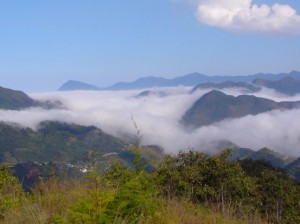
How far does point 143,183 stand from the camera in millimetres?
7680

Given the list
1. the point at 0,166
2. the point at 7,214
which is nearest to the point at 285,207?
the point at 0,166

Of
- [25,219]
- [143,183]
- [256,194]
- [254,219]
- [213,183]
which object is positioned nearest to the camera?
[25,219]

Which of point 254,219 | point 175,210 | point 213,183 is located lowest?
point 213,183

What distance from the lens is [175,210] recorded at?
780 centimetres

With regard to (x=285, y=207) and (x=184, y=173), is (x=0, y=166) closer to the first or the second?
A: (x=184, y=173)

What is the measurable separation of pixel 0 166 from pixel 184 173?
7.62 m

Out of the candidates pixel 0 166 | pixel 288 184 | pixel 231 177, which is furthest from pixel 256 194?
pixel 0 166

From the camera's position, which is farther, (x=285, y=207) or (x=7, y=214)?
(x=285, y=207)

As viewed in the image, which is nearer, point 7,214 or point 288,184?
point 7,214

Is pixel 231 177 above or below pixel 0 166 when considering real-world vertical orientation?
below

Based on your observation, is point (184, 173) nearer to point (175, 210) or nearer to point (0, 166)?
point (0, 166)

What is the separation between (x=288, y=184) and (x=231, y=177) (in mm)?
10799

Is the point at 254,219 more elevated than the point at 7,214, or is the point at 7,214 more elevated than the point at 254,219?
the point at 7,214

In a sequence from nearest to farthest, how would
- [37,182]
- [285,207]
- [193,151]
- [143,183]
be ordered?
[143,183] → [37,182] → [193,151] → [285,207]
